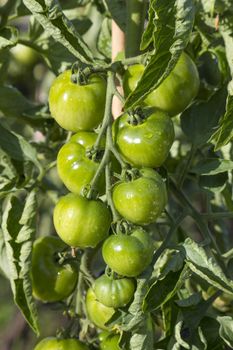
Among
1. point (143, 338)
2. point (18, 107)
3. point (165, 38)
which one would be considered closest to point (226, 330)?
point (143, 338)

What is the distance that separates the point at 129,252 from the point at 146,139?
0.53ft

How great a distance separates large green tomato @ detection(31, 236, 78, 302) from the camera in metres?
1.18

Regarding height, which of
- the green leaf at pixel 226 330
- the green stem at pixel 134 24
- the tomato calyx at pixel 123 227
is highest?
the green stem at pixel 134 24

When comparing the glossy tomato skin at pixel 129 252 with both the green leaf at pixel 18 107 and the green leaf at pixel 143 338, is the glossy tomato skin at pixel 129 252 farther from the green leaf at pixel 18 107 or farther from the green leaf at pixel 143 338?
the green leaf at pixel 18 107

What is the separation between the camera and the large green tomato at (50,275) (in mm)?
1184

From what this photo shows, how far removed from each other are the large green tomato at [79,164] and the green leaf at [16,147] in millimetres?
259

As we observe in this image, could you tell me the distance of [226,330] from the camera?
42.9 inches

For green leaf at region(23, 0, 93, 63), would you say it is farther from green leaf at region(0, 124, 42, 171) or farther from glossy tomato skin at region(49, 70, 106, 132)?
green leaf at region(0, 124, 42, 171)

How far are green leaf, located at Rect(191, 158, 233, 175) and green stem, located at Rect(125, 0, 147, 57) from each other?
0.71 feet

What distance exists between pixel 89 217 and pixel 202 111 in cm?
35

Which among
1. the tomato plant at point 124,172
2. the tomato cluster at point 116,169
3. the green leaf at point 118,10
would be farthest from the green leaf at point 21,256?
the green leaf at point 118,10

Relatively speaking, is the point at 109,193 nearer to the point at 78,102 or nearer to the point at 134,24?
the point at 78,102

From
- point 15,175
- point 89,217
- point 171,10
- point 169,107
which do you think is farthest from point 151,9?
point 15,175

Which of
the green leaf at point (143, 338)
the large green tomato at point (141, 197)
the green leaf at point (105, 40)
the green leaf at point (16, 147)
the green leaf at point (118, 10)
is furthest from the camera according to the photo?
the green leaf at point (105, 40)
